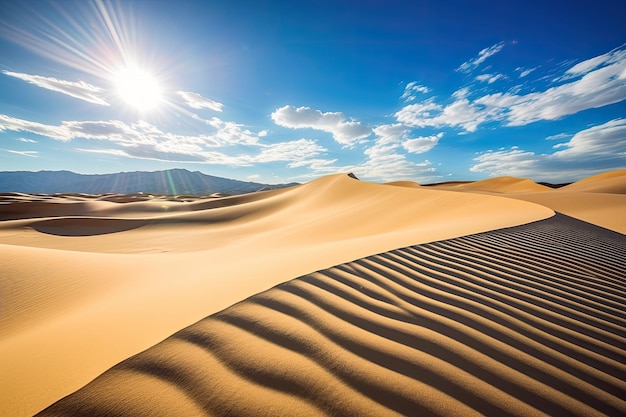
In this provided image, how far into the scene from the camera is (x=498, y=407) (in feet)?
4.19

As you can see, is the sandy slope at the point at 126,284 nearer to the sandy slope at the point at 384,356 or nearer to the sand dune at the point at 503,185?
the sandy slope at the point at 384,356

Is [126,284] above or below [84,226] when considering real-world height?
above

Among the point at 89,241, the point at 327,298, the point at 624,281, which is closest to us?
the point at 327,298

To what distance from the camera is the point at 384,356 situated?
1512 millimetres

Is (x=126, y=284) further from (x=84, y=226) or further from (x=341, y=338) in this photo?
(x=84, y=226)

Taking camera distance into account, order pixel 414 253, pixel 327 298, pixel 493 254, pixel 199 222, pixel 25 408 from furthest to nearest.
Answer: pixel 199 222 < pixel 493 254 < pixel 414 253 < pixel 327 298 < pixel 25 408

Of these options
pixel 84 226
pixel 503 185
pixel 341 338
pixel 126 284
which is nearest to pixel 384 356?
pixel 341 338

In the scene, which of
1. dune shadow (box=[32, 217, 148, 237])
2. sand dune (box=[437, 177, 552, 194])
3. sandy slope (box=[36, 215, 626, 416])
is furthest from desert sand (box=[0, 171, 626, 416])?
sand dune (box=[437, 177, 552, 194])

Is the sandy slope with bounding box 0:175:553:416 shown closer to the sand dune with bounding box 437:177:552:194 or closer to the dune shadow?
the dune shadow

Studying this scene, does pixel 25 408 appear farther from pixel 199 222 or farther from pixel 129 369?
pixel 199 222

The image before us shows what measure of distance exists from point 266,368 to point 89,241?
1434 centimetres

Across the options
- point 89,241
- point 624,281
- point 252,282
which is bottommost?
point 89,241

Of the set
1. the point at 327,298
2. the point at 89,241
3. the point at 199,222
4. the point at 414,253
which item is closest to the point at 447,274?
the point at 414,253

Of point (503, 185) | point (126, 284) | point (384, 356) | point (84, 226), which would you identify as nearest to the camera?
point (384, 356)
